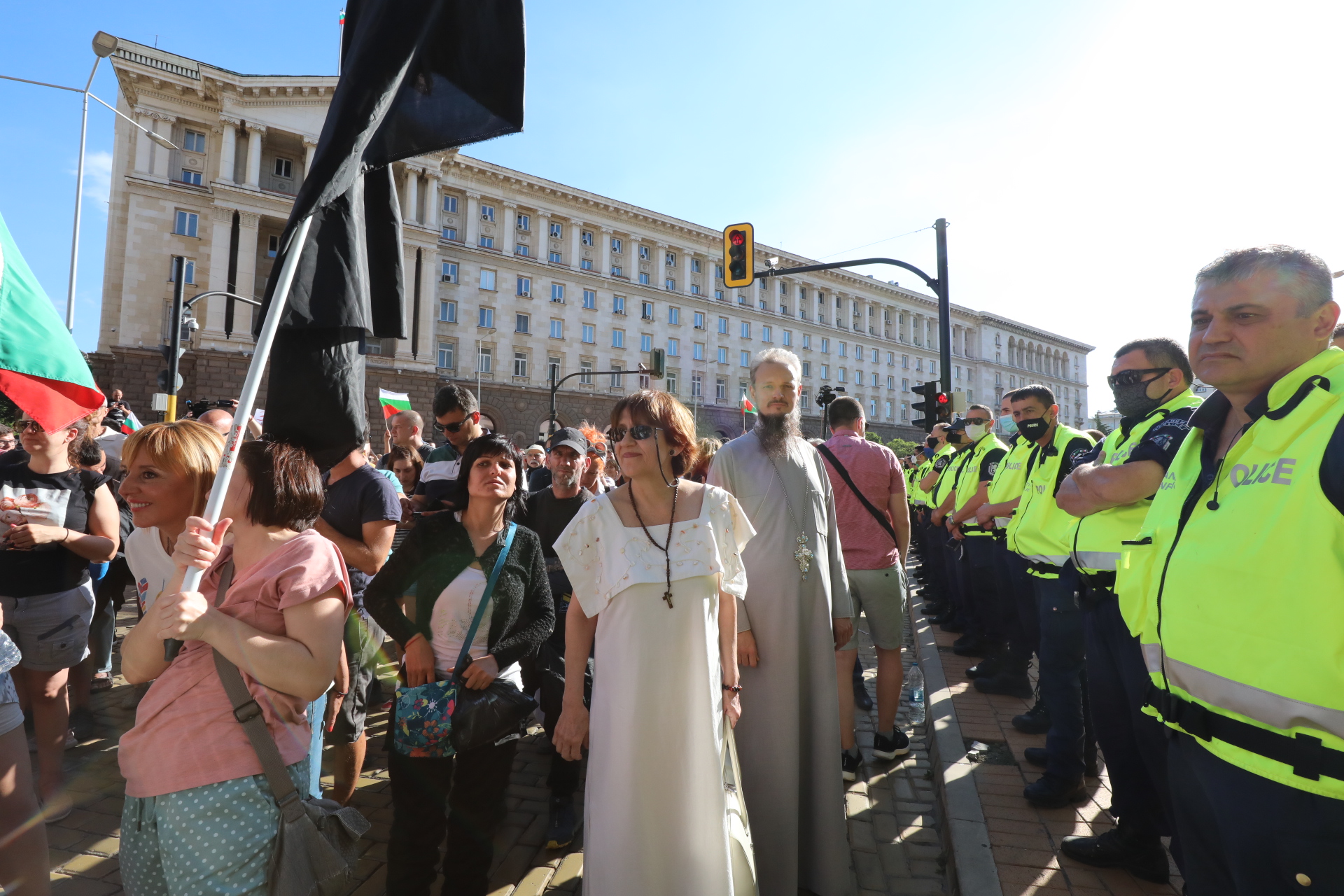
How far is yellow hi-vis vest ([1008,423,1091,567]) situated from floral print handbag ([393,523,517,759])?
2.91 metres

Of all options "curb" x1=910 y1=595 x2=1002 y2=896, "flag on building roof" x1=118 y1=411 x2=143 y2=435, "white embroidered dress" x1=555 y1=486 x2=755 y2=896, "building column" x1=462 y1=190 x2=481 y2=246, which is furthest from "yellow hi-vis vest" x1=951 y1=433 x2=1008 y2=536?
"building column" x1=462 y1=190 x2=481 y2=246

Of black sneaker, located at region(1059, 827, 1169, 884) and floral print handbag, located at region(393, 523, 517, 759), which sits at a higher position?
floral print handbag, located at region(393, 523, 517, 759)

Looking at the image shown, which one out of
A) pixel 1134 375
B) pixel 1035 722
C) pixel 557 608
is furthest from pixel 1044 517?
pixel 557 608

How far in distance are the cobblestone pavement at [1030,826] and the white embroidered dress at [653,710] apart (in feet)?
4.73

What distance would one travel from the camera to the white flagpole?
1.75m

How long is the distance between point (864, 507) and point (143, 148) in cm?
4165

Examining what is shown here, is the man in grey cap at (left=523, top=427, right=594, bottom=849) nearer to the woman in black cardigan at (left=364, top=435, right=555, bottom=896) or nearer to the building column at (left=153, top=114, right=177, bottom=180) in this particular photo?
the woman in black cardigan at (left=364, top=435, right=555, bottom=896)

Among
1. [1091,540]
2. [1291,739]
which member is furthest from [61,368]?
[1091,540]

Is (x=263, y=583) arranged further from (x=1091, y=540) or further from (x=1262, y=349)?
(x=1091, y=540)

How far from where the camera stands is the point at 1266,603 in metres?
1.53

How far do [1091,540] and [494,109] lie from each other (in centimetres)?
289

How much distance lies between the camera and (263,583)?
1953 mm

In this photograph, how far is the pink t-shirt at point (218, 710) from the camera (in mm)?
1844

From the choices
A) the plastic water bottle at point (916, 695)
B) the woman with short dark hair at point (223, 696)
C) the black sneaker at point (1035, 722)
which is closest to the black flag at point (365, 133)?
the woman with short dark hair at point (223, 696)
